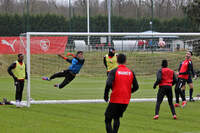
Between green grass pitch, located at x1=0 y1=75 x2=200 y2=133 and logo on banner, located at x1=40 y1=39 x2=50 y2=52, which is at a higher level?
logo on banner, located at x1=40 y1=39 x2=50 y2=52

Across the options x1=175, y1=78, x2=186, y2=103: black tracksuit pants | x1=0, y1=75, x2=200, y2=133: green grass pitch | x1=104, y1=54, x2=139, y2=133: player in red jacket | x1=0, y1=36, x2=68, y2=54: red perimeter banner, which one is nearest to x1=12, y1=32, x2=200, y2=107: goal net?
x1=0, y1=36, x2=68, y2=54: red perimeter banner

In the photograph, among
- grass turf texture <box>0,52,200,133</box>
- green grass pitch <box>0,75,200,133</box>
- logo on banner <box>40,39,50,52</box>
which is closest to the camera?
green grass pitch <box>0,75,200,133</box>

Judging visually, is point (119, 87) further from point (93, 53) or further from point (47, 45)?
point (93, 53)

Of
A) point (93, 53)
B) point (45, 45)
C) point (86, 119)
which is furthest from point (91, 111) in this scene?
point (93, 53)

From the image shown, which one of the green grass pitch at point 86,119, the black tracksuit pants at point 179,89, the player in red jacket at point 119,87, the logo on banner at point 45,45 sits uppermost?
the logo on banner at point 45,45

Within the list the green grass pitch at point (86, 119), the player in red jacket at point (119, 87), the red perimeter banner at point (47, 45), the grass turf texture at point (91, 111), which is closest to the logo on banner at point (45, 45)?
the red perimeter banner at point (47, 45)

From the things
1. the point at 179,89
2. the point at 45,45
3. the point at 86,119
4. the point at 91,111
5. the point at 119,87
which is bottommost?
the point at 91,111

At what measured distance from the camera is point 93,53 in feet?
63.3

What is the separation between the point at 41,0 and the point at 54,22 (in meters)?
3.36

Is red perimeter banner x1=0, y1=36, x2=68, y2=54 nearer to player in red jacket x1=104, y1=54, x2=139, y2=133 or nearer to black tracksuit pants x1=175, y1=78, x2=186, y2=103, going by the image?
black tracksuit pants x1=175, y1=78, x2=186, y2=103

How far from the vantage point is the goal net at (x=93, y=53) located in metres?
17.7

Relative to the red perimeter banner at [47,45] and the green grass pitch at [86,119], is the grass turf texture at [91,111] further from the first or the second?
the red perimeter banner at [47,45]

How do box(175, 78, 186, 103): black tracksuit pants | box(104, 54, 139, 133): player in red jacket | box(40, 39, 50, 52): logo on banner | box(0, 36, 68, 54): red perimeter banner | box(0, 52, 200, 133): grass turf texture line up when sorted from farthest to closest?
box(40, 39, 50, 52): logo on banner
box(0, 36, 68, 54): red perimeter banner
box(175, 78, 186, 103): black tracksuit pants
box(0, 52, 200, 133): grass turf texture
box(104, 54, 139, 133): player in red jacket

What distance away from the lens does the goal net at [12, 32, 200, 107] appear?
17.7 m
